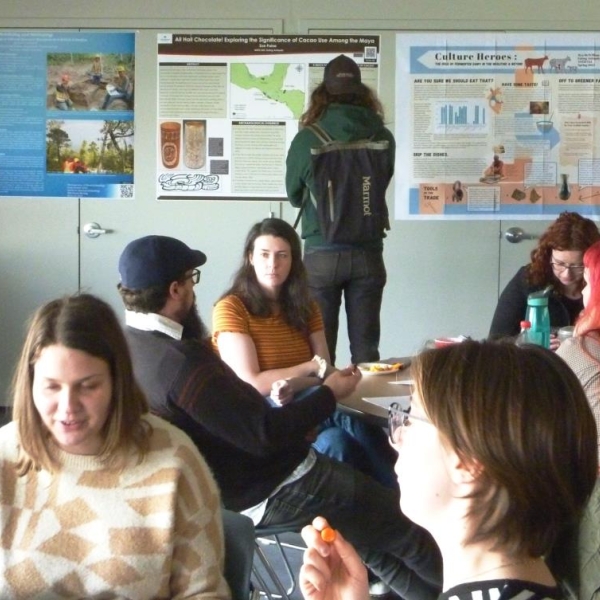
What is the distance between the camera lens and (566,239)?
10.9 feet

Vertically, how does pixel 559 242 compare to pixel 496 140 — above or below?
below

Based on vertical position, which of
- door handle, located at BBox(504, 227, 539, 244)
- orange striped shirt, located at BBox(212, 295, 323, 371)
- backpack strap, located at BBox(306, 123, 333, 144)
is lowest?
orange striped shirt, located at BBox(212, 295, 323, 371)

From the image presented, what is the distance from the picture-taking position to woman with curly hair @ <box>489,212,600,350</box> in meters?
3.33

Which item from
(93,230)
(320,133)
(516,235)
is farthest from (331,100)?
(93,230)

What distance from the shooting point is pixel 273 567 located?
337cm

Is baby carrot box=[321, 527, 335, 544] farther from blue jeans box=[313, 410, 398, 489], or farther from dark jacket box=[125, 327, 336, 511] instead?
blue jeans box=[313, 410, 398, 489]

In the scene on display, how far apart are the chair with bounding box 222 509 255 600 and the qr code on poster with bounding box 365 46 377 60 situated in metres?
3.67

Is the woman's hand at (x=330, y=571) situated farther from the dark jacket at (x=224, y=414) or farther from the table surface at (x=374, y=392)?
the table surface at (x=374, y=392)

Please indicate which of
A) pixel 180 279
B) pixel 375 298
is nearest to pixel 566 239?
pixel 375 298

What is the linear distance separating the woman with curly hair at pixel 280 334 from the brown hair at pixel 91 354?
3.83 ft

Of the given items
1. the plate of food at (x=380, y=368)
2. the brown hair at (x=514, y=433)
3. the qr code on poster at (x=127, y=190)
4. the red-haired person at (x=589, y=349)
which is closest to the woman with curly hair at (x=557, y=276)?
the plate of food at (x=380, y=368)

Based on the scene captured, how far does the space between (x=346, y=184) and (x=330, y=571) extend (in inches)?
121

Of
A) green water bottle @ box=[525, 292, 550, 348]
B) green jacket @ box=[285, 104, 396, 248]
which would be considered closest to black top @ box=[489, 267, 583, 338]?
green water bottle @ box=[525, 292, 550, 348]

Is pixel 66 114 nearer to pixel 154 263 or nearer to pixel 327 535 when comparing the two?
pixel 154 263
